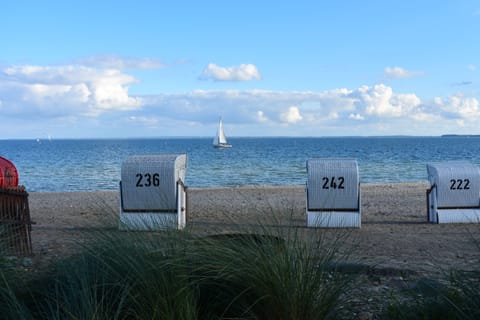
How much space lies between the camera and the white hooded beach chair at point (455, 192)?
11625mm

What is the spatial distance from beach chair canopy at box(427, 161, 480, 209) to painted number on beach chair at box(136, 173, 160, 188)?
5648 mm

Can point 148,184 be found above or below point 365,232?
above

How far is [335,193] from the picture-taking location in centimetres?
1132

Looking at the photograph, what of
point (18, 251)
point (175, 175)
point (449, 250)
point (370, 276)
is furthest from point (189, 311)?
point (175, 175)

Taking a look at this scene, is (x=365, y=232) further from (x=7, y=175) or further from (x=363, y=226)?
(x=7, y=175)

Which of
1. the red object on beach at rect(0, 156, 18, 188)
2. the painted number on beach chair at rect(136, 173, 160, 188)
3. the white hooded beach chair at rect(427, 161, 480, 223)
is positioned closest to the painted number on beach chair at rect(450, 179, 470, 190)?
the white hooded beach chair at rect(427, 161, 480, 223)

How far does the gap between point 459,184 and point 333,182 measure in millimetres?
2673

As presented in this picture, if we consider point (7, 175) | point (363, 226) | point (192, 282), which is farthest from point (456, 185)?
point (192, 282)

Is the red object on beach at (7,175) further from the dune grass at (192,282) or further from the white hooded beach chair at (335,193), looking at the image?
the dune grass at (192,282)

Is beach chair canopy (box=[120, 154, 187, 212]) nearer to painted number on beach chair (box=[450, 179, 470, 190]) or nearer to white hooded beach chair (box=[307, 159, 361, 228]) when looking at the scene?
white hooded beach chair (box=[307, 159, 361, 228])

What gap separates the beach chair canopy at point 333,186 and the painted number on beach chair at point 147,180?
297 cm

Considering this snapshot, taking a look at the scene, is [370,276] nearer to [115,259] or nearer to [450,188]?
[115,259]

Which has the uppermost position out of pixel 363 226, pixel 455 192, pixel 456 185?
pixel 456 185

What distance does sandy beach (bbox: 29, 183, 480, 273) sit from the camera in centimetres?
543
